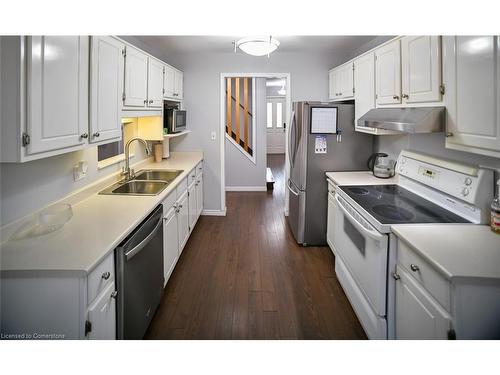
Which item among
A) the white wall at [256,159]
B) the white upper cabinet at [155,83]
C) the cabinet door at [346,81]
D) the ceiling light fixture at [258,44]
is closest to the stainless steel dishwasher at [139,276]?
the white upper cabinet at [155,83]

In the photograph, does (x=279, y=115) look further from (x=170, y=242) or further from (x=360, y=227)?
(x=360, y=227)

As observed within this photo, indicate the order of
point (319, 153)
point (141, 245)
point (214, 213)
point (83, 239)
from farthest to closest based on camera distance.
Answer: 1. point (214, 213)
2. point (319, 153)
3. point (141, 245)
4. point (83, 239)

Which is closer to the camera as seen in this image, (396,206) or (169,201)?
(396,206)

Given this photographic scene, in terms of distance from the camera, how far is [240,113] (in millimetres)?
6621

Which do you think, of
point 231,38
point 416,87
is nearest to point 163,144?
point 231,38

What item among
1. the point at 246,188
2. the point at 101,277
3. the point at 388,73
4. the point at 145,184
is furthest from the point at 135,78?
the point at 246,188

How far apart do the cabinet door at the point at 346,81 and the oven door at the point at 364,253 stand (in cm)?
146

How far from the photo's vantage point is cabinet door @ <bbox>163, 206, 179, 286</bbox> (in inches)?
100

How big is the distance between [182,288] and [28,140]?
1.76 metres

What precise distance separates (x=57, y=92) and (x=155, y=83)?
180 cm

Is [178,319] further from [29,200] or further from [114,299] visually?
[29,200]

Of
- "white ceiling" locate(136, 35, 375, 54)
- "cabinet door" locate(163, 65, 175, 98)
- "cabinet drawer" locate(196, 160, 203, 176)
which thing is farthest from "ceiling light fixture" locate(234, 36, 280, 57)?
"cabinet drawer" locate(196, 160, 203, 176)

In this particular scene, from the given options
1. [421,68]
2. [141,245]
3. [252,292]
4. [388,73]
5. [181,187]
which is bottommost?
[252,292]

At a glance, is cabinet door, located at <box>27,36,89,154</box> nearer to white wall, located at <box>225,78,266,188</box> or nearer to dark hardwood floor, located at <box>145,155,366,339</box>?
dark hardwood floor, located at <box>145,155,366,339</box>
